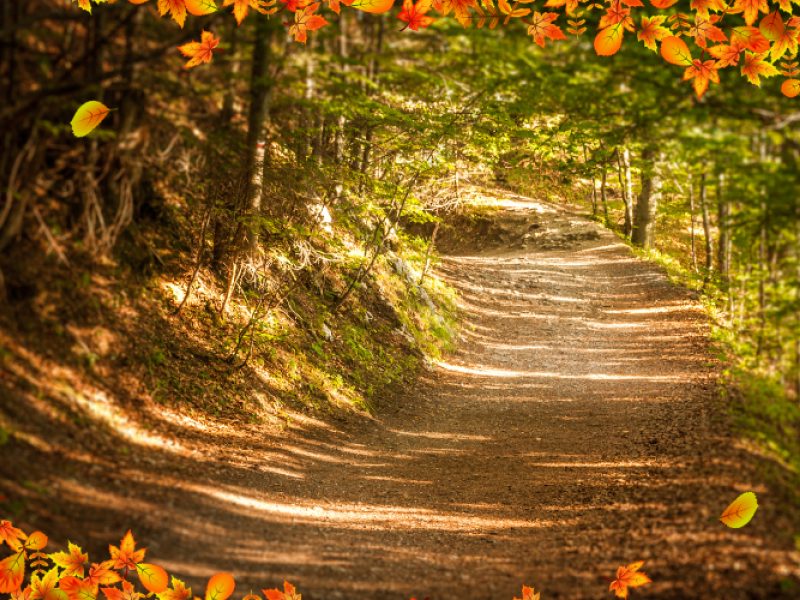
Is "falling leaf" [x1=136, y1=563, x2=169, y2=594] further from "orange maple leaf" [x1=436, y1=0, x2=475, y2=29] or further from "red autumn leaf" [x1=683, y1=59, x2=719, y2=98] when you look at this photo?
"red autumn leaf" [x1=683, y1=59, x2=719, y2=98]

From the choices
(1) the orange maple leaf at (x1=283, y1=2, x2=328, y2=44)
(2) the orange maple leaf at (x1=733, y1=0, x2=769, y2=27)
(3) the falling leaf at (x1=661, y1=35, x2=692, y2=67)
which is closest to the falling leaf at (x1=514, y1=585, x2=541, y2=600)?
(3) the falling leaf at (x1=661, y1=35, x2=692, y2=67)

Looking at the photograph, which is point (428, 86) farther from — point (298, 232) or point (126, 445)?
point (126, 445)

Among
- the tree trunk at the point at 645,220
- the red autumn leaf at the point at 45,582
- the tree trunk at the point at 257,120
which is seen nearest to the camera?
the red autumn leaf at the point at 45,582

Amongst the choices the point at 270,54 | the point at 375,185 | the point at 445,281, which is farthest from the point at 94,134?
the point at 445,281

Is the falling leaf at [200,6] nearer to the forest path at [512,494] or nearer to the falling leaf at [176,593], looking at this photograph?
the falling leaf at [176,593]

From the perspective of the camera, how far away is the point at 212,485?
16.2 feet

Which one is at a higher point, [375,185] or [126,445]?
[375,185]

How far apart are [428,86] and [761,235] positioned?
4018 mm

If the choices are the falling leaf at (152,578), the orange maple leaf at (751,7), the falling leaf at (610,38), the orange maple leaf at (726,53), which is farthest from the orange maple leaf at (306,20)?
the falling leaf at (152,578)

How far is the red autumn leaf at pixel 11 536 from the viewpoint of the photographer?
3.04m

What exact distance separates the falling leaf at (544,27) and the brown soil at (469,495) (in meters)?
3.35

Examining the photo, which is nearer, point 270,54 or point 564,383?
point 270,54

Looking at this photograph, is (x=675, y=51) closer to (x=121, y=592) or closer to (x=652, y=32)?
(x=652, y=32)

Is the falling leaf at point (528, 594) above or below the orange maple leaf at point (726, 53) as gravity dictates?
below
